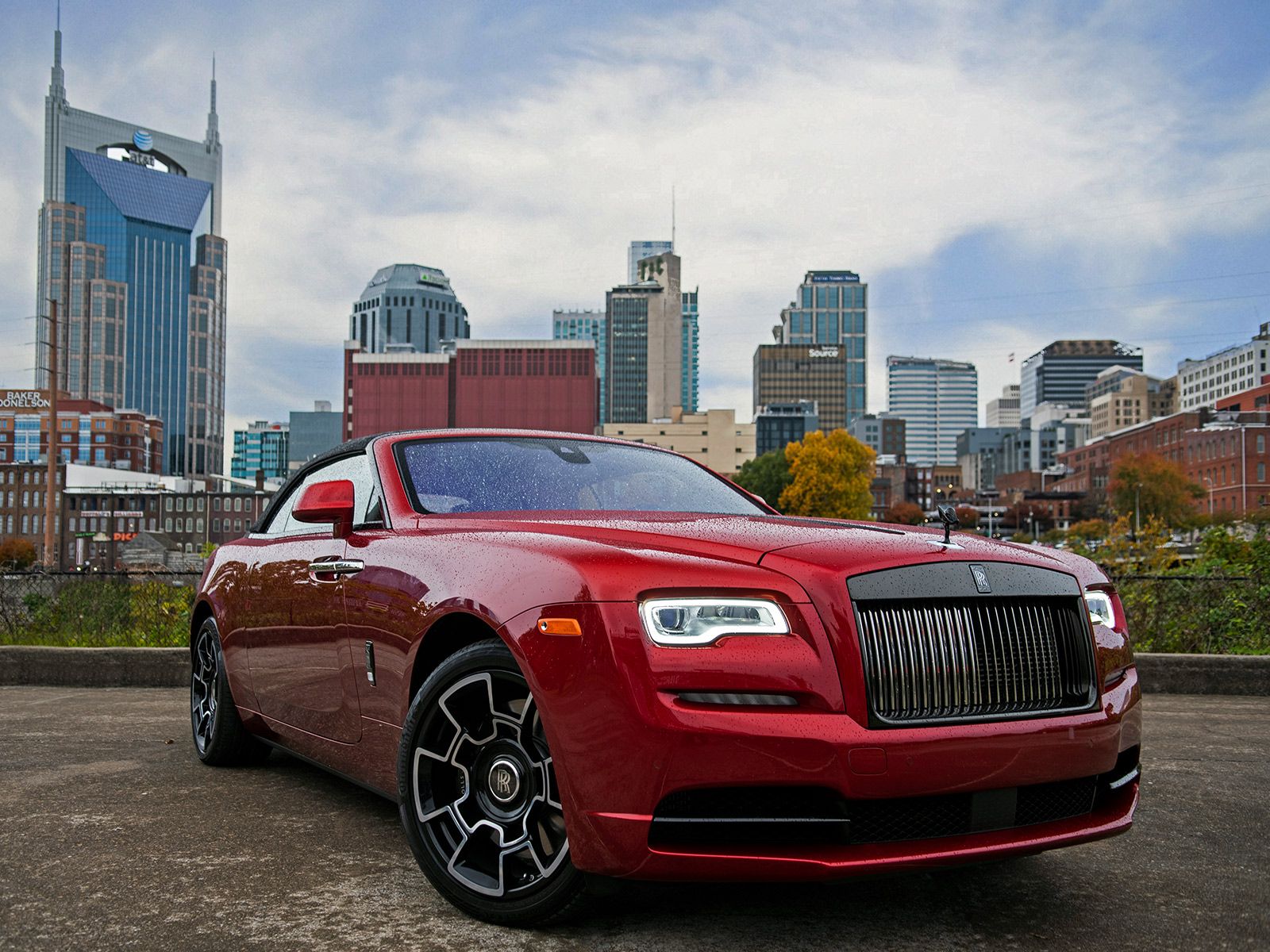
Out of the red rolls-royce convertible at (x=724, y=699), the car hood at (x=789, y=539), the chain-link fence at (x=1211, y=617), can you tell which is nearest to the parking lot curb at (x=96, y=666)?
the red rolls-royce convertible at (x=724, y=699)

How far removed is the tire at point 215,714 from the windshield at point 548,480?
1726 mm

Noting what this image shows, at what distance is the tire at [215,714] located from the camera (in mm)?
5098

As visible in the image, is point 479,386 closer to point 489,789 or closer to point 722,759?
point 489,789

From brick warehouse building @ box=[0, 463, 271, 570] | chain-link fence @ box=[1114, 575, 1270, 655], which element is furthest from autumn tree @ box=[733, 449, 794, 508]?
chain-link fence @ box=[1114, 575, 1270, 655]

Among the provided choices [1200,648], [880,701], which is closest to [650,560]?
[880,701]

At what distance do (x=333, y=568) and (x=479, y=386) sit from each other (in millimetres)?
170737

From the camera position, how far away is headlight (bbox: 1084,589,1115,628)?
317 cm

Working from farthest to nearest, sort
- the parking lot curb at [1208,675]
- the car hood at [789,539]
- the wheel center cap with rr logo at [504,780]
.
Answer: the parking lot curb at [1208,675]
the wheel center cap with rr logo at [504,780]
the car hood at [789,539]

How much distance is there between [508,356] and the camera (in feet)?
566

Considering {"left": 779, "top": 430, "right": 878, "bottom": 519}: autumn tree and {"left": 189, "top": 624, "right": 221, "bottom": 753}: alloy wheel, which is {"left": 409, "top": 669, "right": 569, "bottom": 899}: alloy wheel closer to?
{"left": 189, "top": 624, "right": 221, "bottom": 753}: alloy wheel

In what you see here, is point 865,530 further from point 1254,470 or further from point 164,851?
point 1254,470

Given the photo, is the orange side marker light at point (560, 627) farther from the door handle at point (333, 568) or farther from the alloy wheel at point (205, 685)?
the alloy wheel at point (205, 685)

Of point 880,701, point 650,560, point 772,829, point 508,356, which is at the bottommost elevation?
point 772,829

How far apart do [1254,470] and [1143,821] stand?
118803 mm
